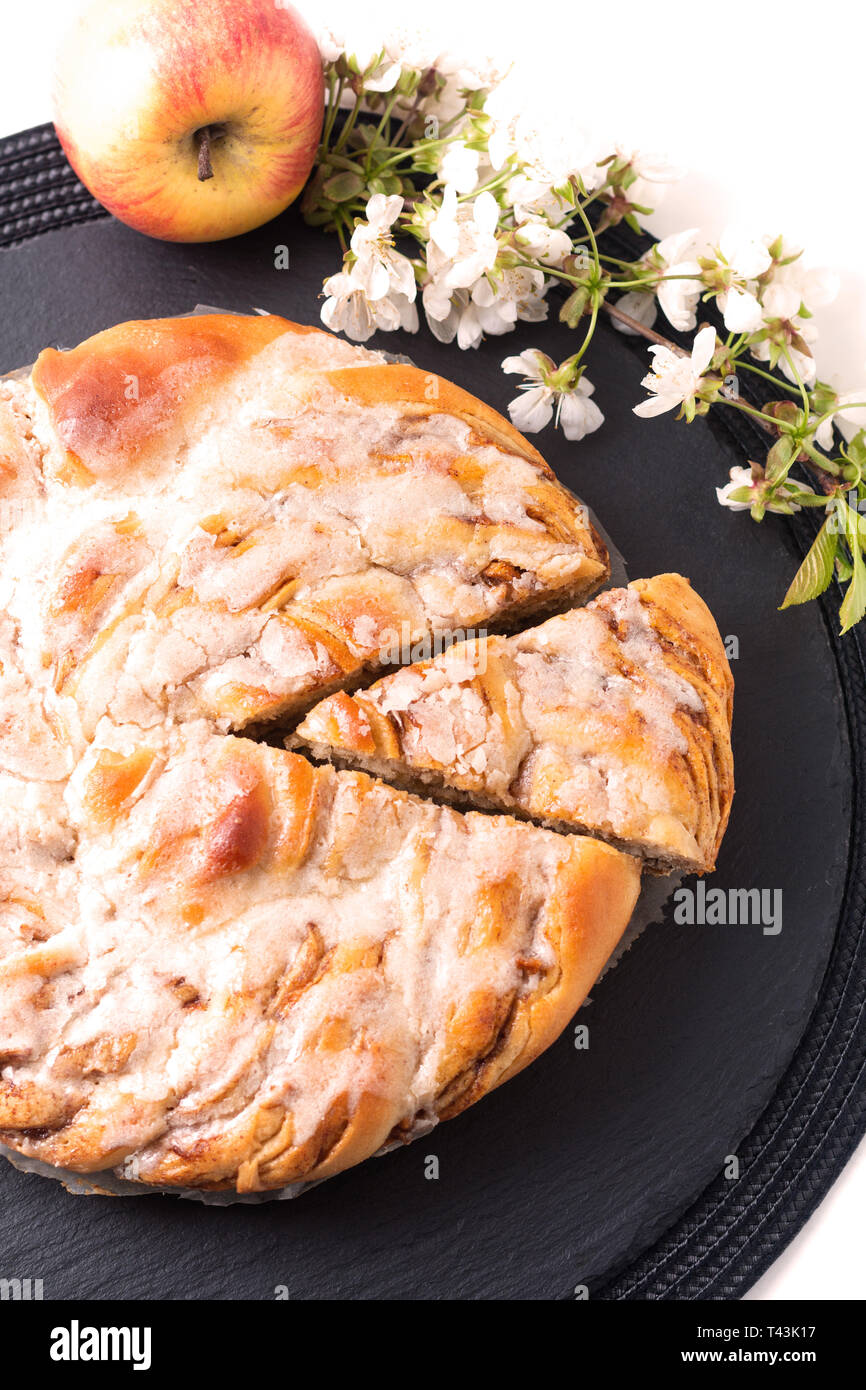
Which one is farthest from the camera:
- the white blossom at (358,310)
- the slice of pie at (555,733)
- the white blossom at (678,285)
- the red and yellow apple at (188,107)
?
the white blossom at (678,285)

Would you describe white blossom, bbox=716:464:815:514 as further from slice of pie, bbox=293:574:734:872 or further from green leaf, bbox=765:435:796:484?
slice of pie, bbox=293:574:734:872

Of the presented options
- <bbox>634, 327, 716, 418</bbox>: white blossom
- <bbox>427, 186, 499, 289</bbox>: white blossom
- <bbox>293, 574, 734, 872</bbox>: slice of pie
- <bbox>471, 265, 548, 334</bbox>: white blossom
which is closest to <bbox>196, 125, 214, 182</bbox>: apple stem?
<bbox>427, 186, 499, 289</bbox>: white blossom

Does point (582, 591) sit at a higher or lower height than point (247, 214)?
lower

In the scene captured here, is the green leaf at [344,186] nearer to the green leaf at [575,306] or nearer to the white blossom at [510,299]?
the white blossom at [510,299]

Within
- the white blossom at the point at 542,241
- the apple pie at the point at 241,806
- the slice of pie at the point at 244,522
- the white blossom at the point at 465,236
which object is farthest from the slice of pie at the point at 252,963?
the white blossom at the point at 542,241

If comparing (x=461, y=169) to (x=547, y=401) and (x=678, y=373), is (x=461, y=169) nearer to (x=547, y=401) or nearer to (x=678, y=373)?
(x=547, y=401)
